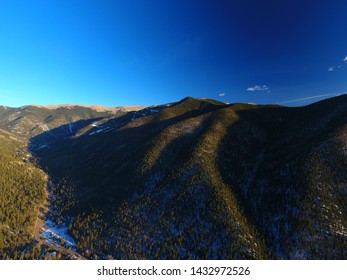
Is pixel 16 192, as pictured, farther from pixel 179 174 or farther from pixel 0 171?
pixel 179 174

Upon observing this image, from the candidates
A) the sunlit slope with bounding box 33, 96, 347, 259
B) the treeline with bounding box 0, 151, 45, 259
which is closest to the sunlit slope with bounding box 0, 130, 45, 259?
the treeline with bounding box 0, 151, 45, 259

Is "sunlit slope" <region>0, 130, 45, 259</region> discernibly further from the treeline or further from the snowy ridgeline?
the snowy ridgeline

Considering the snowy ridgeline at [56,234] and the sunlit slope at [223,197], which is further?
Answer: the snowy ridgeline at [56,234]

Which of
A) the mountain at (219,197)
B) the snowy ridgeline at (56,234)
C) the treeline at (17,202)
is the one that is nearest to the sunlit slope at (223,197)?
the mountain at (219,197)

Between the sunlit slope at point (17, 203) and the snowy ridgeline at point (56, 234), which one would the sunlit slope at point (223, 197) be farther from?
the sunlit slope at point (17, 203)

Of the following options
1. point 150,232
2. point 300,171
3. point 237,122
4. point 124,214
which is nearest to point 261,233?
point 300,171

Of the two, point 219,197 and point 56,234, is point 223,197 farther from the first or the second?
point 56,234

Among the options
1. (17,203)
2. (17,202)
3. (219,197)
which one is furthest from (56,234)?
(219,197)
